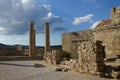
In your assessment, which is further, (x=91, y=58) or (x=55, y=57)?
(x=55, y=57)

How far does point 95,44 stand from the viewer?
15.9 metres

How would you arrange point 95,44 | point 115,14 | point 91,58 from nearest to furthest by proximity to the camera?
point 95,44, point 91,58, point 115,14

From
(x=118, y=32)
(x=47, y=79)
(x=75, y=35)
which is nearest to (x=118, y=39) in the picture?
(x=118, y=32)

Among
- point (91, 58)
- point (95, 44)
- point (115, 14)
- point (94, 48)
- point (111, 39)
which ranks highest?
point (115, 14)

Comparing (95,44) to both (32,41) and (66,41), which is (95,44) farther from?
(32,41)

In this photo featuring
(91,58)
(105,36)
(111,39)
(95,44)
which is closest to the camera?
(95,44)

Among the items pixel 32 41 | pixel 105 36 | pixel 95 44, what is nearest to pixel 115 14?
pixel 105 36

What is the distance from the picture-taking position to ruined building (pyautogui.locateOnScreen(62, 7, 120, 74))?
15922mm

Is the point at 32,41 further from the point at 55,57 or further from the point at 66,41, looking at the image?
the point at 55,57

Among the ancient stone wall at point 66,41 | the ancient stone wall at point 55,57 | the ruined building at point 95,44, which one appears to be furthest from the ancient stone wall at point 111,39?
the ancient stone wall at point 66,41

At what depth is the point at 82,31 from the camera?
33969mm

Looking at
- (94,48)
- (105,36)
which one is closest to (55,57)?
(105,36)

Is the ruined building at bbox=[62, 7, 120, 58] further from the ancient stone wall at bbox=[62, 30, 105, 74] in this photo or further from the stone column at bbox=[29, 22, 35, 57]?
the ancient stone wall at bbox=[62, 30, 105, 74]

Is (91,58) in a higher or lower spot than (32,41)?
lower
